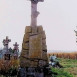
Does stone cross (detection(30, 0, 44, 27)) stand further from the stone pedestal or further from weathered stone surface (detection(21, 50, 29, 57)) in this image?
weathered stone surface (detection(21, 50, 29, 57))

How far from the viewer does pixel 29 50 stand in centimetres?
1747

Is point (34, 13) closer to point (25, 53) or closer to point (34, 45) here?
point (34, 45)

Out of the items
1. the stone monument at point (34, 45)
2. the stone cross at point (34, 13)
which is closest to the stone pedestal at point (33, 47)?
the stone monument at point (34, 45)

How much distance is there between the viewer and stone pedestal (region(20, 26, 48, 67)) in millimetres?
17391

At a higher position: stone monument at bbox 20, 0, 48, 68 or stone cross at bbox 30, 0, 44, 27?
stone cross at bbox 30, 0, 44, 27

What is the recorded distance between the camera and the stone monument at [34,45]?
17.4m

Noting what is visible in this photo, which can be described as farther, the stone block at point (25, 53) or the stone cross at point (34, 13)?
the stone block at point (25, 53)

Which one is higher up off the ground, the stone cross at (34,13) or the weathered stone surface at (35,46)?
the stone cross at (34,13)

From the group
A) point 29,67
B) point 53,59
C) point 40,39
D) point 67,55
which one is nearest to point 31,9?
point 40,39

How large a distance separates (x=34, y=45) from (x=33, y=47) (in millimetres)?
110

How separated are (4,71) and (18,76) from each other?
1652 mm

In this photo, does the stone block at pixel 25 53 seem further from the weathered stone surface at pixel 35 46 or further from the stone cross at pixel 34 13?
the stone cross at pixel 34 13

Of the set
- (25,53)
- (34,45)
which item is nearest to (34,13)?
(34,45)

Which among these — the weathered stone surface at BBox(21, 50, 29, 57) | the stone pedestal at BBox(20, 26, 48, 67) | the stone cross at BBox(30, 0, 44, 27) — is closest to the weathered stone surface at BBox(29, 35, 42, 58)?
the stone pedestal at BBox(20, 26, 48, 67)
